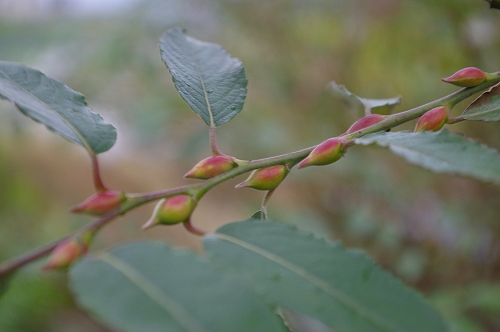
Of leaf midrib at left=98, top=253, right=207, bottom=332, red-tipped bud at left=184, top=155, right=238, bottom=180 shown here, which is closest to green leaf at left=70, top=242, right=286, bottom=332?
leaf midrib at left=98, top=253, right=207, bottom=332

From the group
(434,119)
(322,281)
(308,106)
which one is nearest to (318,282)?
(322,281)

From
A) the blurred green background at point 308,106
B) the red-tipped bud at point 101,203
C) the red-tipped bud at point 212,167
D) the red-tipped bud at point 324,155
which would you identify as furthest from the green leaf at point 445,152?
the blurred green background at point 308,106

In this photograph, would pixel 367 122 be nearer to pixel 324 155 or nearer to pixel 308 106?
pixel 324 155

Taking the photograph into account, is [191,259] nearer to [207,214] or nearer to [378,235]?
[378,235]

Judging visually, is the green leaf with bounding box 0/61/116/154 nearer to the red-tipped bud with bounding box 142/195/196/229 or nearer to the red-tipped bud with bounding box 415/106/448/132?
the red-tipped bud with bounding box 142/195/196/229

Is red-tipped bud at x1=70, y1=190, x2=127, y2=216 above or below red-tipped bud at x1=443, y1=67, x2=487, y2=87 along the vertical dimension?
below

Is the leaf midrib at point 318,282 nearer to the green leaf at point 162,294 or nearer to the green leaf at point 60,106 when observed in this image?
the green leaf at point 162,294

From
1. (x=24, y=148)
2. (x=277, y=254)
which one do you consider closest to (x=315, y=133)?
(x=277, y=254)
